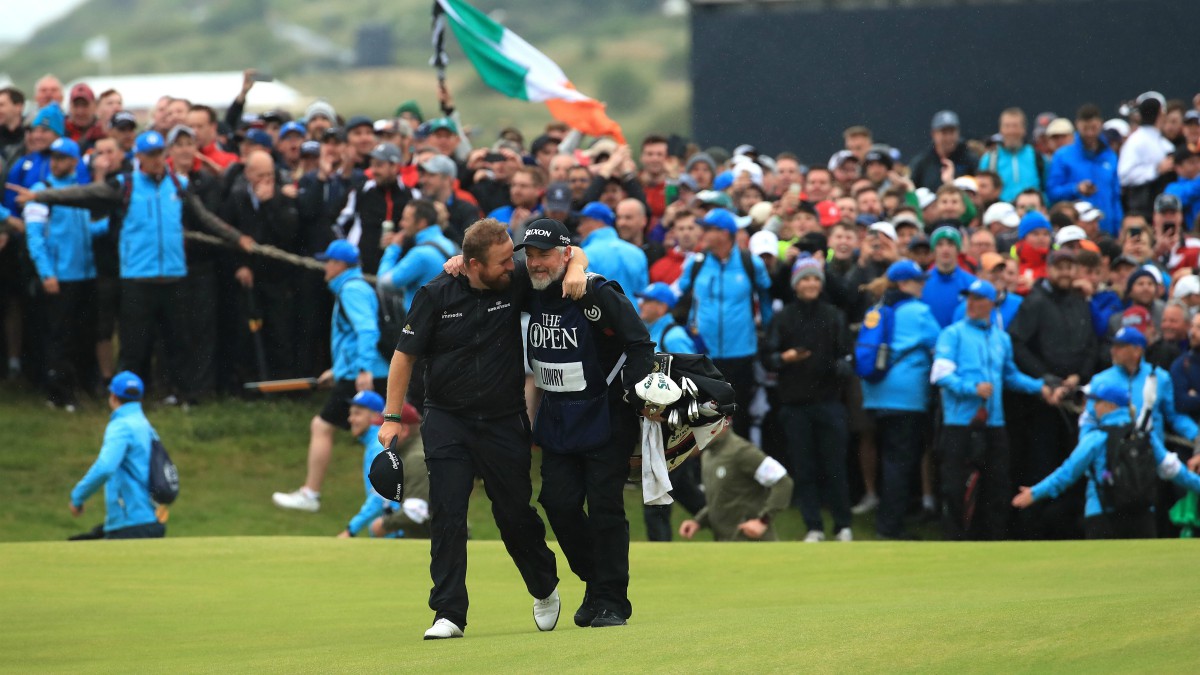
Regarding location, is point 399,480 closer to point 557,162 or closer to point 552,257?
point 552,257

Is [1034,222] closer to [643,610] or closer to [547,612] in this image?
[643,610]

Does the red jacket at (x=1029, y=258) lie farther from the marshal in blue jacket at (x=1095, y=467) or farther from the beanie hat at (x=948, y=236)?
the marshal in blue jacket at (x=1095, y=467)

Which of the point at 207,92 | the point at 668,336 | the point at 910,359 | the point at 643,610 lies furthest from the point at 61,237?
the point at 207,92

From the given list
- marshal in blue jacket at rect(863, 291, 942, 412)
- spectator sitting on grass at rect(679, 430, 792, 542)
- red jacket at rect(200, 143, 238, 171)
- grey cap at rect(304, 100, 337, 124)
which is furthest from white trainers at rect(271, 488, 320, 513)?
marshal in blue jacket at rect(863, 291, 942, 412)

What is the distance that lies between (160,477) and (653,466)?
6089 millimetres

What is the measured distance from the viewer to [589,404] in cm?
927

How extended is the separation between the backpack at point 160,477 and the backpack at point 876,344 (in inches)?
230

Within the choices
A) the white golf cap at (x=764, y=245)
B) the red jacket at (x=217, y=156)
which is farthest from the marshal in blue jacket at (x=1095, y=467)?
the red jacket at (x=217, y=156)

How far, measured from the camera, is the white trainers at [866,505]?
16.7m

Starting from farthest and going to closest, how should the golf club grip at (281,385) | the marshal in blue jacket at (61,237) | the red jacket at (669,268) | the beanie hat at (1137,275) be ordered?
the golf club grip at (281,385) < the marshal in blue jacket at (61,237) < the red jacket at (669,268) < the beanie hat at (1137,275)

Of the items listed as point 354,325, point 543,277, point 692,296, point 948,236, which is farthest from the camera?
point 354,325

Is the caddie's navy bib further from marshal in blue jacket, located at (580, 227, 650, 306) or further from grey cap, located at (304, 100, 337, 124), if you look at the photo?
grey cap, located at (304, 100, 337, 124)

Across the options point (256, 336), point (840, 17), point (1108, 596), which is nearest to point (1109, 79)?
point (840, 17)

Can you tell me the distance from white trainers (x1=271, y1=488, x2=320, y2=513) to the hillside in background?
5906 centimetres
